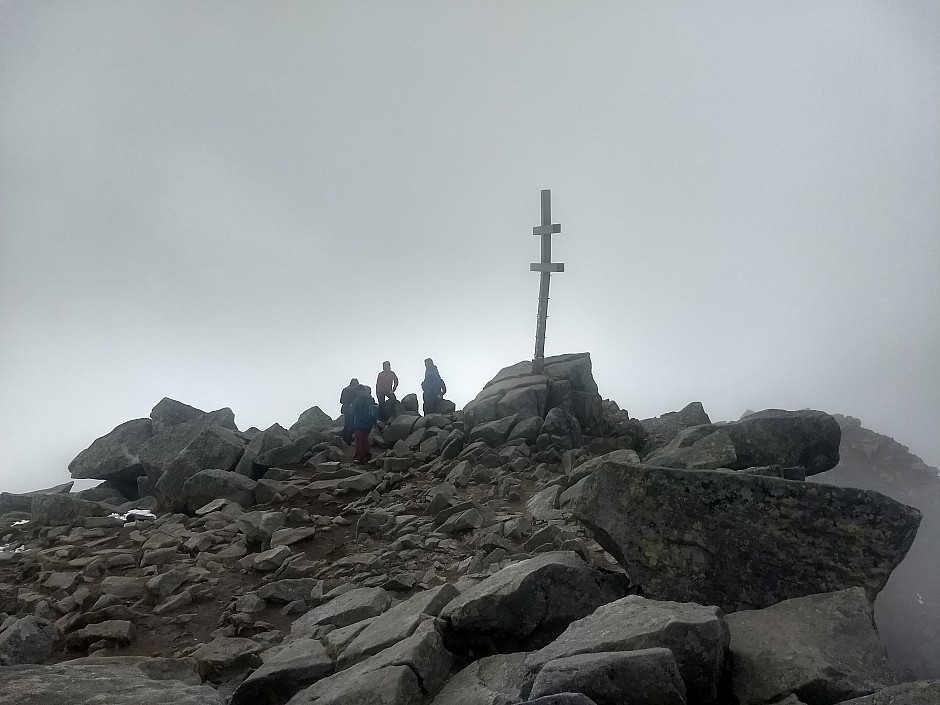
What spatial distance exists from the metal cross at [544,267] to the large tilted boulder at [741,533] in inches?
464

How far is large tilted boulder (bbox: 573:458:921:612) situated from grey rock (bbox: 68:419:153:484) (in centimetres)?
1445

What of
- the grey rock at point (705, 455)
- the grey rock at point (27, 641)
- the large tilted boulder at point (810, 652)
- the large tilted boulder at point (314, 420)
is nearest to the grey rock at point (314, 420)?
the large tilted boulder at point (314, 420)

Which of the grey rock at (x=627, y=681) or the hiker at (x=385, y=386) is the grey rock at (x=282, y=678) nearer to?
the grey rock at (x=627, y=681)

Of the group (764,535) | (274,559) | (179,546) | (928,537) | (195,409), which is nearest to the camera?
(764,535)

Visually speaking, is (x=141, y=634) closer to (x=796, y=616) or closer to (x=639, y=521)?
(x=639, y=521)

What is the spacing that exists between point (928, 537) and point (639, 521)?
499 inches

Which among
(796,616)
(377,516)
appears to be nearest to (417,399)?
(377,516)

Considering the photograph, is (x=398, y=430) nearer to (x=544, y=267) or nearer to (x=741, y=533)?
(x=544, y=267)

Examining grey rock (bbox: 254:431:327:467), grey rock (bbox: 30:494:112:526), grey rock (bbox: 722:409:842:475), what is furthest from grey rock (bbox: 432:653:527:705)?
grey rock (bbox: 30:494:112:526)

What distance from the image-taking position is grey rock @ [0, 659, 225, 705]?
4.59 metres

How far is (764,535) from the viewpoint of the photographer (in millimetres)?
5301

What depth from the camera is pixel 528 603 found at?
16.8 feet

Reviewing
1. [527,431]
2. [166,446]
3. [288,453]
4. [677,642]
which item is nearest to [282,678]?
[677,642]

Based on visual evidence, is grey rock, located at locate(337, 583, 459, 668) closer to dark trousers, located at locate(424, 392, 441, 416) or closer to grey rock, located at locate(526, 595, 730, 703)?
grey rock, located at locate(526, 595, 730, 703)
